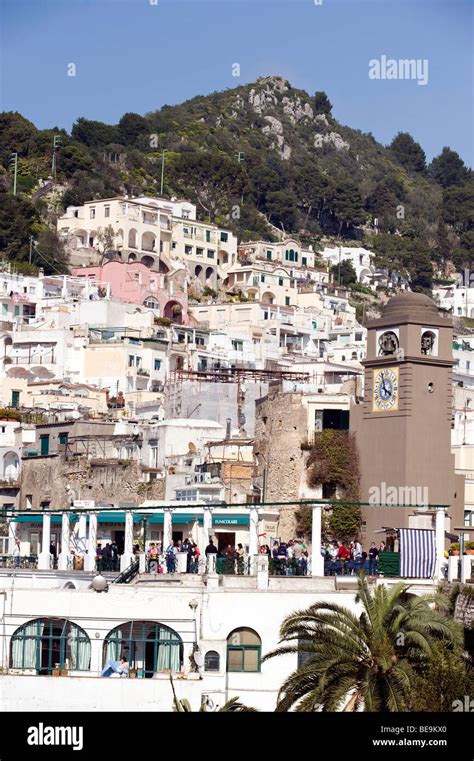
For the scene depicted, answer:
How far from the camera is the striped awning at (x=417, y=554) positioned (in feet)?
141

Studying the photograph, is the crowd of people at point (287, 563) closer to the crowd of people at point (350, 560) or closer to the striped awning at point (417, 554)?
the crowd of people at point (350, 560)

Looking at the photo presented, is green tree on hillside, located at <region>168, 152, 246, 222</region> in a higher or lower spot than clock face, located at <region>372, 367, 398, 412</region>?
higher

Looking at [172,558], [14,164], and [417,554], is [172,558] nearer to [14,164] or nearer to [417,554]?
[417,554]

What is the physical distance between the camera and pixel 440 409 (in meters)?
50.3

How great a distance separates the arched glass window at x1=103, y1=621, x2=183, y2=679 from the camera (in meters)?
41.2

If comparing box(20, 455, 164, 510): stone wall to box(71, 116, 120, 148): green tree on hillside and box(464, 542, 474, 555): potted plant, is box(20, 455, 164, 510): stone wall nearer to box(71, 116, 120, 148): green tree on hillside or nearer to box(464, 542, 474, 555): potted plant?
box(464, 542, 474, 555): potted plant

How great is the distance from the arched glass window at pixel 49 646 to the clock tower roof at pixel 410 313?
48.1ft

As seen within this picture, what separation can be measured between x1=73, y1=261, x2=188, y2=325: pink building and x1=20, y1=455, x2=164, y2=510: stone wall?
46.6 meters

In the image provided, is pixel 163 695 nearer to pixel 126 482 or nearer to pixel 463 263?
pixel 126 482

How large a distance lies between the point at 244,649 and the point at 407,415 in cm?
1079

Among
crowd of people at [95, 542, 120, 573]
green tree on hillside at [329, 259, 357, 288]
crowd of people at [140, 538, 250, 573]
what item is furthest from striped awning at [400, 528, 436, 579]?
green tree on hillside at [329, 259, 357, 288]

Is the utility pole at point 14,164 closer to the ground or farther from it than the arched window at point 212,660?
farther from it

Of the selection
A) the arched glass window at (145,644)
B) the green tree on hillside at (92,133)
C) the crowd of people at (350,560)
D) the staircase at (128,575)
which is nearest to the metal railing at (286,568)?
the crowd of people at (350,560)

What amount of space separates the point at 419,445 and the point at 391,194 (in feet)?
500
